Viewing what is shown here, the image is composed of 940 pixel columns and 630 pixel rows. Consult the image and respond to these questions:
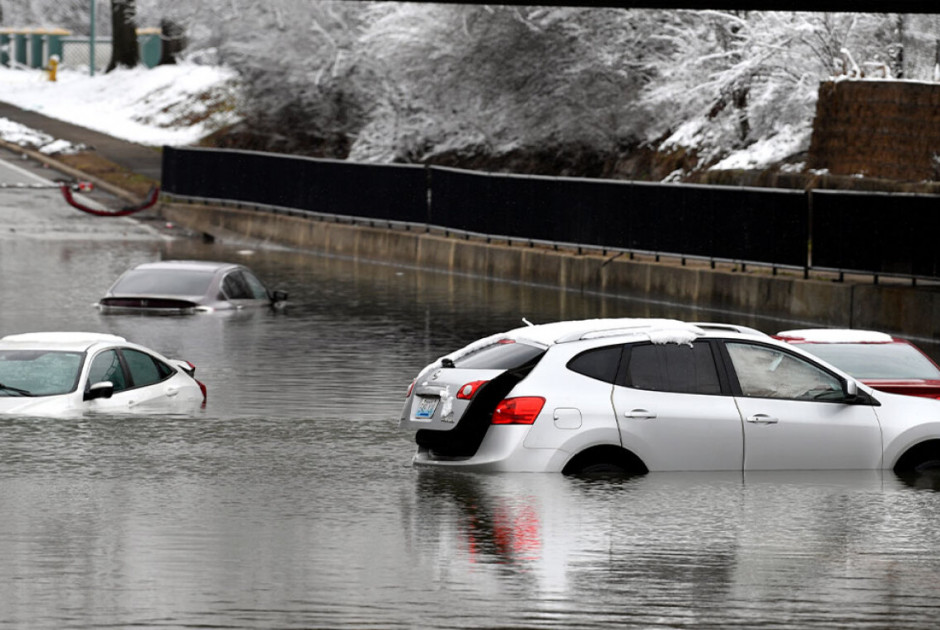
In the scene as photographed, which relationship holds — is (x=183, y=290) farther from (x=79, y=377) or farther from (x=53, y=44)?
(x=53, y=44)

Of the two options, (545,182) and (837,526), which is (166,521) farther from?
(545,182)

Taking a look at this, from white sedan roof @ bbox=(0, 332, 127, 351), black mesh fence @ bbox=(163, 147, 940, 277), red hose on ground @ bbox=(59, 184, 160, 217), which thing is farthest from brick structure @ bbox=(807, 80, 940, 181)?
white sedan roof @ bbox=(0, 332, 127, 351)

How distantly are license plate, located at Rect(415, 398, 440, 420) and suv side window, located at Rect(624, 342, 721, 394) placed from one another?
4.59ft

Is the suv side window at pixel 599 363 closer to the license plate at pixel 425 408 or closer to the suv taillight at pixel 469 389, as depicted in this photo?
the suv taillight at pixel 469 389

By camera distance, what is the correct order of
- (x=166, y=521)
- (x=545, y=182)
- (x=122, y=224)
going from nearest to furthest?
1. (x=166, y=521)
2. (x=545, y=182)
3. (x=122, y=224)

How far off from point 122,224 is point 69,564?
41.1m

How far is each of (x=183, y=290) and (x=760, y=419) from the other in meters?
18.5

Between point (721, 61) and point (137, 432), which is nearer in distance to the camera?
point (137, 432)

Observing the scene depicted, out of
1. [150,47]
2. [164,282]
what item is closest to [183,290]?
[164,282]

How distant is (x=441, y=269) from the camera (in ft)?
139

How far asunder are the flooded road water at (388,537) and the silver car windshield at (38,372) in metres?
0.51

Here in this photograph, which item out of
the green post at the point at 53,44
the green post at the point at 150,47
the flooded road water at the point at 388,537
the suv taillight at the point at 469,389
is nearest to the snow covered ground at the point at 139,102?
the green post at the point at 150,47

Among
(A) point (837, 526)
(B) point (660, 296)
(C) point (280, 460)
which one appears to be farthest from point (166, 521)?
(B) point (660, 296)

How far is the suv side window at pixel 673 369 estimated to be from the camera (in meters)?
13.4
